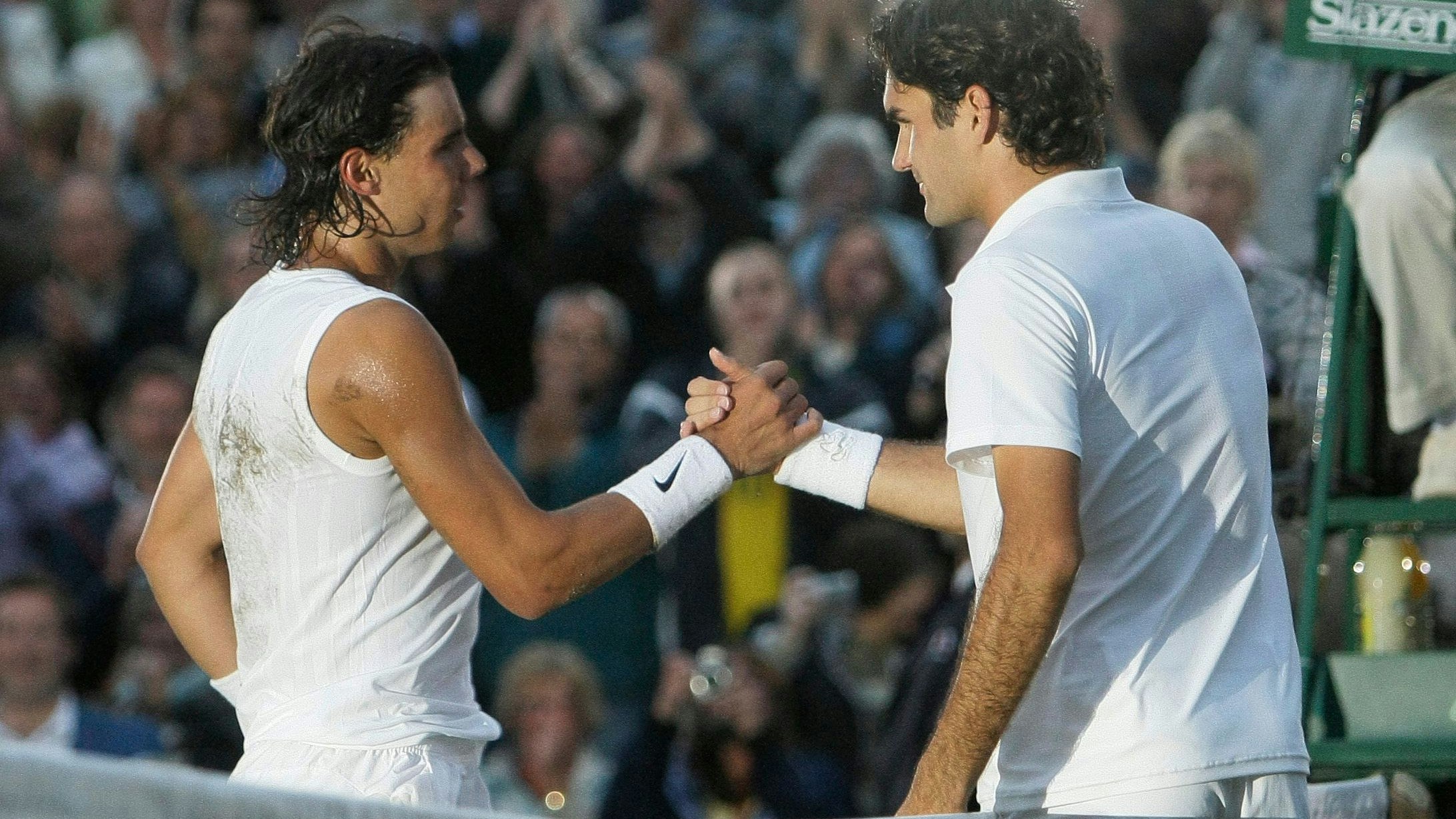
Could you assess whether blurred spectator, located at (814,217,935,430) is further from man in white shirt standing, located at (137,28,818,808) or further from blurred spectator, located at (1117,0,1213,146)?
man in white shirt standing, located at (137,28,818,808)

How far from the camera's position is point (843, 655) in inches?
239

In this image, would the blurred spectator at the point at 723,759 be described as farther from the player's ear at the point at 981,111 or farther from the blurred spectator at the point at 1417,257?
the player's ear at the point at 981,111

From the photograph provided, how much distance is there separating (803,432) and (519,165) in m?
3.92

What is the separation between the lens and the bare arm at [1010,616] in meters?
2.45

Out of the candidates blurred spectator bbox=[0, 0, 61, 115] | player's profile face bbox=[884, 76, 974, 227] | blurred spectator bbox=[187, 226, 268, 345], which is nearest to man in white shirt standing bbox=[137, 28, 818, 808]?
player's profile face bbox=[884, 76, 974, 227]

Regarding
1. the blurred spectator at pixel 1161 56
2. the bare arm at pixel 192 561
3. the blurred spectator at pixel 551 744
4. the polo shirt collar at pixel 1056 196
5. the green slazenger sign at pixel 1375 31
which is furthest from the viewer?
the blurred spectator at pixel 1161 56

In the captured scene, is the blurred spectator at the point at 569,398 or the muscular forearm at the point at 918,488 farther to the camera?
the blurred spectator at the point at 569,398

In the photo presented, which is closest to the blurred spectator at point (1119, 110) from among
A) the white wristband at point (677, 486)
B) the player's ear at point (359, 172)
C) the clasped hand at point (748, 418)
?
the clasped hand at point (748, 418)

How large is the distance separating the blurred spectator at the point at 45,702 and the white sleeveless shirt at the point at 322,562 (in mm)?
3219

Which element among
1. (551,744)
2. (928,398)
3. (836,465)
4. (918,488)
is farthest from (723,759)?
(918,488)

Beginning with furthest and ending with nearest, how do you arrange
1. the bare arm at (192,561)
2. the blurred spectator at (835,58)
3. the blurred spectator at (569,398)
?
the blurred spectator at (835,58)
the blurred spectator at (569,398)
the bare arm at (192,561)

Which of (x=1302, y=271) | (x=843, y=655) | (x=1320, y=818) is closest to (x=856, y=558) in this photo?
(x=843, y=655)

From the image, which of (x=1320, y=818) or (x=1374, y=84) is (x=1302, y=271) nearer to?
(x=1374, y=84)

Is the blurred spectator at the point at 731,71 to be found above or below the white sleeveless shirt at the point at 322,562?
below
